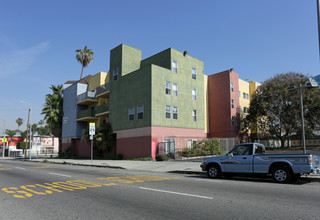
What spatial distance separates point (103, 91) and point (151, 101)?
33.9 feet

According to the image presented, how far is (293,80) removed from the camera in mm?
33500

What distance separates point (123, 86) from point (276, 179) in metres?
22.6

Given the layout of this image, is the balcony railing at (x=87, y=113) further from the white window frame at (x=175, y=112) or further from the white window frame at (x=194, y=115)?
the white window frame at (x=194, y=115)

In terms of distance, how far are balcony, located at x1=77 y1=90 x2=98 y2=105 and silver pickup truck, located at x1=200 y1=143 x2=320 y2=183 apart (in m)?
26.2

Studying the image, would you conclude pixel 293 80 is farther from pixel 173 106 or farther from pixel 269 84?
pixel 173 106

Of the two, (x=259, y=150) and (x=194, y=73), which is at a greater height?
(x=194, y=73)

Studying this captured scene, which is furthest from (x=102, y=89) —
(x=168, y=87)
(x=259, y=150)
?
(x=259, y=150)

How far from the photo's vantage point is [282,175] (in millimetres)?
10570

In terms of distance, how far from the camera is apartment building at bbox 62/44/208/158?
26891 millimetres

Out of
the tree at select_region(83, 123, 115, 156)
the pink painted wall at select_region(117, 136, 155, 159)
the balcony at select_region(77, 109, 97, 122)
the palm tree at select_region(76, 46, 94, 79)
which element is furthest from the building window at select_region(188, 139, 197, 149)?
the palm tree at select_region(76, 46, 94, 79)

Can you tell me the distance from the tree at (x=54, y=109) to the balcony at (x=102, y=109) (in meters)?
10.1

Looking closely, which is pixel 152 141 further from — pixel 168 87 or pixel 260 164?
pixel 260 164

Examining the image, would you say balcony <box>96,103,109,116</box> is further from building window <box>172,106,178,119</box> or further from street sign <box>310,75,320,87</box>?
street sign <box>310,75,320,87</box>

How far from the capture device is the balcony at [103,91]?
33.3m
